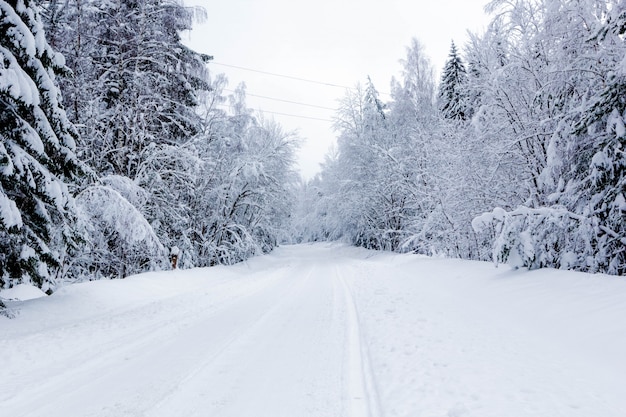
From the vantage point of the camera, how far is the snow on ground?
11.3 feet

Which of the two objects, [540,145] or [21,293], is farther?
[21,293]

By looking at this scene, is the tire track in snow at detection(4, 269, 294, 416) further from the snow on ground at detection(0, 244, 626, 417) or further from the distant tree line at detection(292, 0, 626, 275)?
the distant tree line at detection(292, 0, 626, 275)

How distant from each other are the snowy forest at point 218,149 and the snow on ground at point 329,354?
155 centimetres

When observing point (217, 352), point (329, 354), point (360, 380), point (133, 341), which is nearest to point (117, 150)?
point (133, 341)

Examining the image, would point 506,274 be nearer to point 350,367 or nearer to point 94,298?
point 350,367

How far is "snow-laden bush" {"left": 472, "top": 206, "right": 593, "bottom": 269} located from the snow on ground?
55 centimetres

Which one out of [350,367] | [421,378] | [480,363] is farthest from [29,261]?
[480,363]

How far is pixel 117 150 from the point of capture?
12984mm

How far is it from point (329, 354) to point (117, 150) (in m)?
11.6

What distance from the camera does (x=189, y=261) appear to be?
16.5 meters

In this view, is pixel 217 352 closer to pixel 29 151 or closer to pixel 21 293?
pixel 29 151

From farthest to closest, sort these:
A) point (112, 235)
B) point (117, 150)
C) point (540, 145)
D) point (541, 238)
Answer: point (117, 150) → point (112, 235) → point (540, 145) → point (541, 238)

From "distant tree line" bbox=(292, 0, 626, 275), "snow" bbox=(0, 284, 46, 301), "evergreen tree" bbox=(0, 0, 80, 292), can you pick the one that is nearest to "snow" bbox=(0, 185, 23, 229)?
"evergreen tree" bbox=(0, 0, 80, 292)

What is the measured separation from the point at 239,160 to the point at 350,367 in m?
17.2
